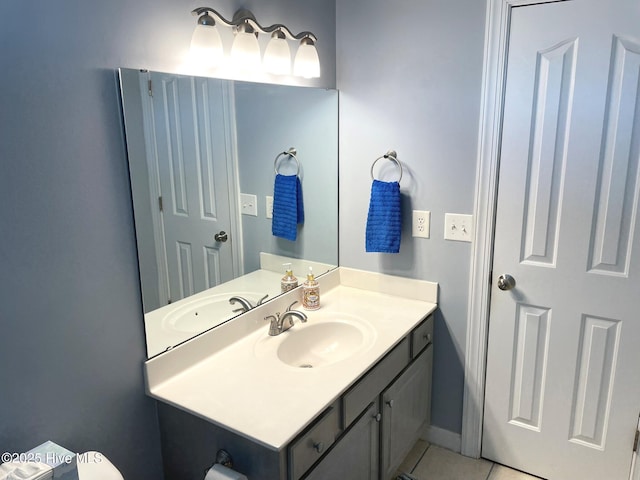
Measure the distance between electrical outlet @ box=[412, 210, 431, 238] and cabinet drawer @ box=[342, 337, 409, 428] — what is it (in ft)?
1.61

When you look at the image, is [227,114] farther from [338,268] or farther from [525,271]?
[525,271]

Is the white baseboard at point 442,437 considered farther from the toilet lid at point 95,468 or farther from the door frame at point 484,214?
the toilet lid at point 95,468

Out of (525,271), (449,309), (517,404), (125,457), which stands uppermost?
(525,271)

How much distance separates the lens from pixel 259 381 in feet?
4.97

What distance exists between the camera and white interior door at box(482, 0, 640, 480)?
171cm

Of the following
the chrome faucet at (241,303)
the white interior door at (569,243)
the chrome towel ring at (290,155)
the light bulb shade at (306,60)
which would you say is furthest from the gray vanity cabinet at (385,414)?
the light bulb shade at (306,60)

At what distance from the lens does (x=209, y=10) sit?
1.51m

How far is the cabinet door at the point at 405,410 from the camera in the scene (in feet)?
6.03

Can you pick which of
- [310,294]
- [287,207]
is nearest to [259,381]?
[310,294]

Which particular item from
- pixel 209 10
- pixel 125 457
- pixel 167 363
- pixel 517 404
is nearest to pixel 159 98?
pixel 209 10

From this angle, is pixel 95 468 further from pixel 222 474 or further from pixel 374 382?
pixel 374 382

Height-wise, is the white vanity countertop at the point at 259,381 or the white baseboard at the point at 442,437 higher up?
the white vanity countertop at the point at 259,381

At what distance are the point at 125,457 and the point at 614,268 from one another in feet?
6.04

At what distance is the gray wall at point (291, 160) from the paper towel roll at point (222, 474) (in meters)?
0.79
